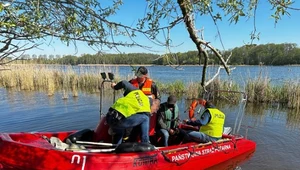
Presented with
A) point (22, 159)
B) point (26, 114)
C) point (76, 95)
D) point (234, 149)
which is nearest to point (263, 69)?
point (234, 149)

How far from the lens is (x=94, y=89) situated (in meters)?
19.6

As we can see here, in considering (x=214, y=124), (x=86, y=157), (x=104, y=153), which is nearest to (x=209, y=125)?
(x=214, y=124)

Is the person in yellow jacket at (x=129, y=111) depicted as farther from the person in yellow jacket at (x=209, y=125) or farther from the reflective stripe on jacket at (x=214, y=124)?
the reflective stripe on jacket at (x=214, y=124)

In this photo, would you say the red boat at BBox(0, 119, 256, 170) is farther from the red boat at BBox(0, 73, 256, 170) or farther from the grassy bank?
the grassy bank

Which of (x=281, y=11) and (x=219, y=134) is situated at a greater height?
(x=281, y=11)

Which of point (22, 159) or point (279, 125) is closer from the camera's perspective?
point (22, 159)

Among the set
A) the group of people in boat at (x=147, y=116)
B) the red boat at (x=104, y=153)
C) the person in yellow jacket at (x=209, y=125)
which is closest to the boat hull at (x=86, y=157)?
the red boat at (x=104, y=153)

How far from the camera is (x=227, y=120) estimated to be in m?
11.5

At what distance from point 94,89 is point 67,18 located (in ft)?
57.4

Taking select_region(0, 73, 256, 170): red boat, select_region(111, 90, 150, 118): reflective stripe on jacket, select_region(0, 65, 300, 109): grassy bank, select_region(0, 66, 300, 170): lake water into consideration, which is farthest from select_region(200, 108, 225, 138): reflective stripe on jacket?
select_region(0, 65, 300, 109): grassy bank

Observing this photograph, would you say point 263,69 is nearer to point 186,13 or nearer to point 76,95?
point 76,95

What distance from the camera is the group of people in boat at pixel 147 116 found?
205 inches

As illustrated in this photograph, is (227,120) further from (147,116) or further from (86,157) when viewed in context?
(86,157)

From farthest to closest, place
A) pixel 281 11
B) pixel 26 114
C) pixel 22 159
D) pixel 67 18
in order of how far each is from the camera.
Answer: pixel 26 114 → pixel 22 159 → pixel 67 18 → pixel 281 11
